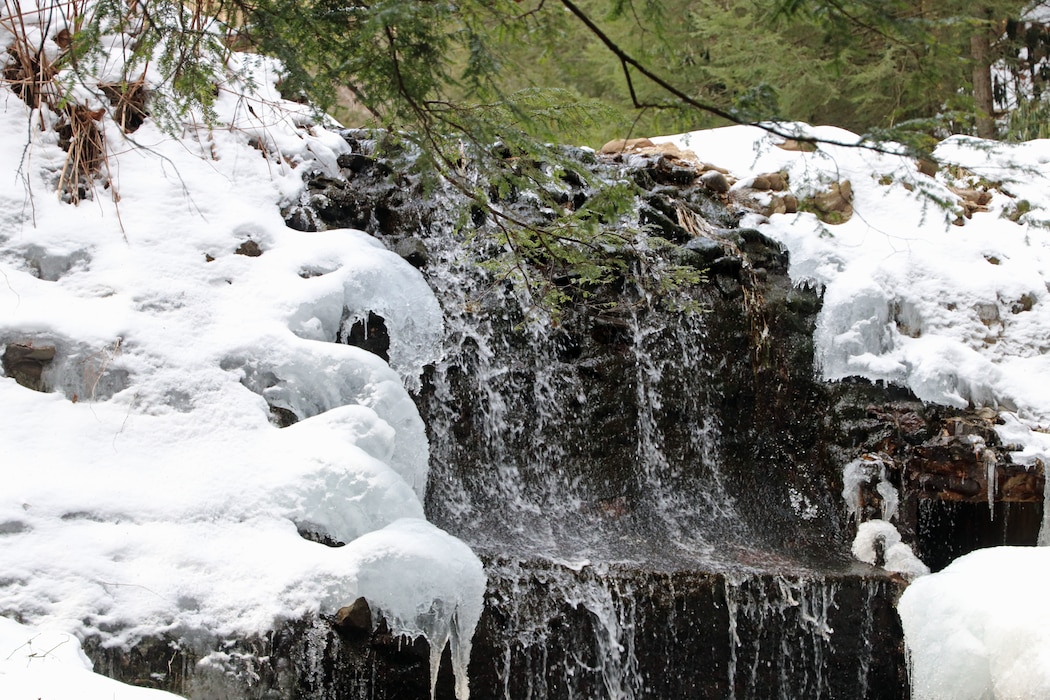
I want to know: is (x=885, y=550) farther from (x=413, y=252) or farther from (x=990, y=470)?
(x=413, y=252)

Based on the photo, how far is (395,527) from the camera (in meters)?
3.51

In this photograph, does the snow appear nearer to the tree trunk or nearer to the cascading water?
the cascading water

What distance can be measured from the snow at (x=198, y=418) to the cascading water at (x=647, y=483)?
462 mm

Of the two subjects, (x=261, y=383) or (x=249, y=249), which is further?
(x=249, y=249)

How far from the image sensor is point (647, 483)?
5422 mm

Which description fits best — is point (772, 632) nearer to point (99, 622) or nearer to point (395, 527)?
point (395, 527)

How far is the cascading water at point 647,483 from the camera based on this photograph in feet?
13.7

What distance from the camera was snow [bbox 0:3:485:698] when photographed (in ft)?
10.2

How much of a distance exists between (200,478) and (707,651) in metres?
2.48

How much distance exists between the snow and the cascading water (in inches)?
18.2

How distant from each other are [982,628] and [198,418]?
339cm

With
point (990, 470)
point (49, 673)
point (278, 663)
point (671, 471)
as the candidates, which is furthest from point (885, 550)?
point (49, 673)

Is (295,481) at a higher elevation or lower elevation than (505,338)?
lower

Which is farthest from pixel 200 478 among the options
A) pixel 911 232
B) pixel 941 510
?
pixel 911 232
